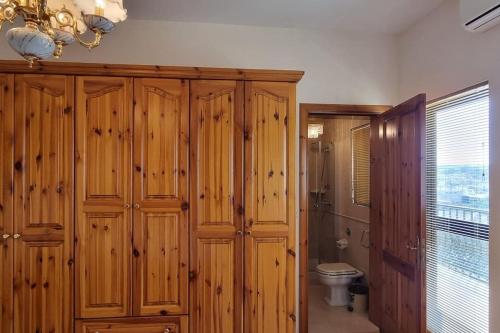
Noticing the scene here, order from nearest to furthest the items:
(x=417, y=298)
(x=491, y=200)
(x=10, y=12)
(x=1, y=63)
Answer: (x=10, y=12)
(x=491, y=200)
(x=1, y=63)
(x=417, y=298)

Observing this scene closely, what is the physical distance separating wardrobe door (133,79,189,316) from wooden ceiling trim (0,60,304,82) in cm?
7

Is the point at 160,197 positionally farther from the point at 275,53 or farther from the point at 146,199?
the point at 275,53

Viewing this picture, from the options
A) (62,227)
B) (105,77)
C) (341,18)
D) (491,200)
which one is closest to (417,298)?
(491,200)

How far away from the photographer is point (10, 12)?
4.34 feet

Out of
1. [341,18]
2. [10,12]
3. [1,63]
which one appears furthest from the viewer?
[341,18]

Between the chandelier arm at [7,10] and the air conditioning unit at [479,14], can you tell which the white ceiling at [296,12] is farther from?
the chandelier arm at [7,10]

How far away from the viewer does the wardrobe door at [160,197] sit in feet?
7.54

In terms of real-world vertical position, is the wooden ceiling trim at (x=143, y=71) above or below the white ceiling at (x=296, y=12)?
below

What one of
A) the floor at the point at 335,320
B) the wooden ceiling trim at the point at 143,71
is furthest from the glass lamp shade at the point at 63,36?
the floor at the point at 335,320

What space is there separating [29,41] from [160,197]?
51.4 inches

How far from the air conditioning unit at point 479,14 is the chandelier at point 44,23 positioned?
6.68 feet

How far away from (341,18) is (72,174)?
95.2 inches

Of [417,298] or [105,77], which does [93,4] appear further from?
[417,298]

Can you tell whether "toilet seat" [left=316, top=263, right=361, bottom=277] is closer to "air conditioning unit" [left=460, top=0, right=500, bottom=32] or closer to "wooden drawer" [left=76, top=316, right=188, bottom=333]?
"wooden drawer" [left=76, top=316, right=188, bottom=333]
